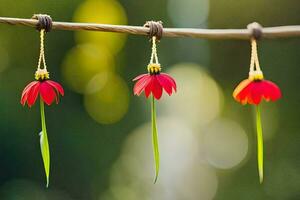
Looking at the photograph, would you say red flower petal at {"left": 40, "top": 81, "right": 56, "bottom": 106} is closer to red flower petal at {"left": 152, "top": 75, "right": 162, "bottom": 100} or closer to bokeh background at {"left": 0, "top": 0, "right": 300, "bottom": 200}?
red flower petal at {"left": 152, "top": 75, "right": 162, "bottom": 100}

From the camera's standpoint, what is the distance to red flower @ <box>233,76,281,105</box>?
668mm

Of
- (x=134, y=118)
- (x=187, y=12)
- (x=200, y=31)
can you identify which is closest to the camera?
(x=200, y=31)

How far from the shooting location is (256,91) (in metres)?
0.67

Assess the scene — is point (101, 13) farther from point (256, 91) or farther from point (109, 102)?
point (256, 91)

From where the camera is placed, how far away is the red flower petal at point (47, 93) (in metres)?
0.71

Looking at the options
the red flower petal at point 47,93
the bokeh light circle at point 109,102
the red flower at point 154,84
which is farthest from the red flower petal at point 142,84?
the bokeh light circle at point 109,102

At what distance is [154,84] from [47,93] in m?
0.14

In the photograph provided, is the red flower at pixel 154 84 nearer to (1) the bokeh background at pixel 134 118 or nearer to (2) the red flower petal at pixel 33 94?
(2) the red flower petal at pixel 33 94

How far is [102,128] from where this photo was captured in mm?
2918

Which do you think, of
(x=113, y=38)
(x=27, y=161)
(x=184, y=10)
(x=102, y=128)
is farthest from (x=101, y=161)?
(x=184, y=10)

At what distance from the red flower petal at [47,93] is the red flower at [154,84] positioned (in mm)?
105

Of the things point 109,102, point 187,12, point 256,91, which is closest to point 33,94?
point 256,91

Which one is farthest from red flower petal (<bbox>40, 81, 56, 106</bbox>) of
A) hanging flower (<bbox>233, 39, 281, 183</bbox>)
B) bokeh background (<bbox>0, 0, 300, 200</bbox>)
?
bokeh background (<bbox>0, 0, 300, 200</bbox>)

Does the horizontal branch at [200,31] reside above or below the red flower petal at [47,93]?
above
